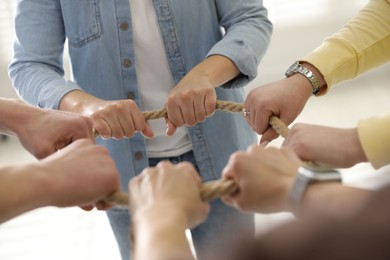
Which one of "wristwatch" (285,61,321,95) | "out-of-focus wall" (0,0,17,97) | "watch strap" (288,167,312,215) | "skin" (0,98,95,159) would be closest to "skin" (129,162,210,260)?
"watch strap" (288,167,312,215)

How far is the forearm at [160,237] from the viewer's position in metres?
0.43

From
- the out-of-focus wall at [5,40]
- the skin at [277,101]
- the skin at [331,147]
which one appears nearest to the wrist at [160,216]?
the skin at [331,147]

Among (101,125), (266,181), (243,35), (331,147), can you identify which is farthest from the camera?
(243,35)

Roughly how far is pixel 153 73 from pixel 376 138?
0.47m

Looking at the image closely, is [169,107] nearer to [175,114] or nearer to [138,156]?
[175,114]

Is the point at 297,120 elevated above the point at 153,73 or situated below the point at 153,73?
below

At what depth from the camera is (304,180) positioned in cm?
53

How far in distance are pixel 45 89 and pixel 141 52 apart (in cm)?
20

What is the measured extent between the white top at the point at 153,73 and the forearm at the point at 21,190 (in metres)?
0.42

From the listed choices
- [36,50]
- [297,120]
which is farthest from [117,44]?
[297,120]

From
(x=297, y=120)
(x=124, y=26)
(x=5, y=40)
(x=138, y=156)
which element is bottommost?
(x=297, y=120)

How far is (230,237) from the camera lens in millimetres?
1086

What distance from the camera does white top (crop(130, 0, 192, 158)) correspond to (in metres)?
0.95

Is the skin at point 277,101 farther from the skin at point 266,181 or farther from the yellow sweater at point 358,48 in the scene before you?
the skin at point 266,181
